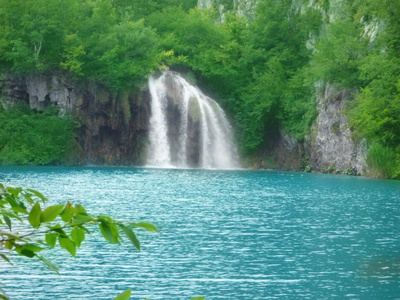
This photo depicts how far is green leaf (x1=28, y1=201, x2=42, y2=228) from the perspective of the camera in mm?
2131

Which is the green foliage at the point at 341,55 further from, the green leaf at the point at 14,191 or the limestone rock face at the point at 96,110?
the green leaf at the point at 14,191

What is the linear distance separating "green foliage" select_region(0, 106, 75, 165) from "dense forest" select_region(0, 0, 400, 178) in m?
0.09

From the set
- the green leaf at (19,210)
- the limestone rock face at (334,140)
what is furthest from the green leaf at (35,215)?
the limestone rock face at (334,140)

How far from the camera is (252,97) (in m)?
55.8

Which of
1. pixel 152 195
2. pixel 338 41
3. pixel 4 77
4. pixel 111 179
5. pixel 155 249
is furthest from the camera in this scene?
pixel 4 77

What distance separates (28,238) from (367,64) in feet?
141

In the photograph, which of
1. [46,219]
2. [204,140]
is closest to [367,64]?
[204,140]

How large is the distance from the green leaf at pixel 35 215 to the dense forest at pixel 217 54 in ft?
151

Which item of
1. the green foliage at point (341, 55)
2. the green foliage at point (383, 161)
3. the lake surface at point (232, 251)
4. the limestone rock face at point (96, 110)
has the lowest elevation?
the lake surface at point (232, 251)

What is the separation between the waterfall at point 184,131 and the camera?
56250 millimetres

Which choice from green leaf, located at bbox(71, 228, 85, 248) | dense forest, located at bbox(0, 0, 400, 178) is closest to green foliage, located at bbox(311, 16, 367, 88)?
dense forest, located at bbox(0, 0, 400, 178)

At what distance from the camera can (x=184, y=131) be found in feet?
185

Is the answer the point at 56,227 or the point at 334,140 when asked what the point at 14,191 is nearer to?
the point at 56,227

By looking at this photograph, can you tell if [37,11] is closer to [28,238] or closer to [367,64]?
[367,64]
